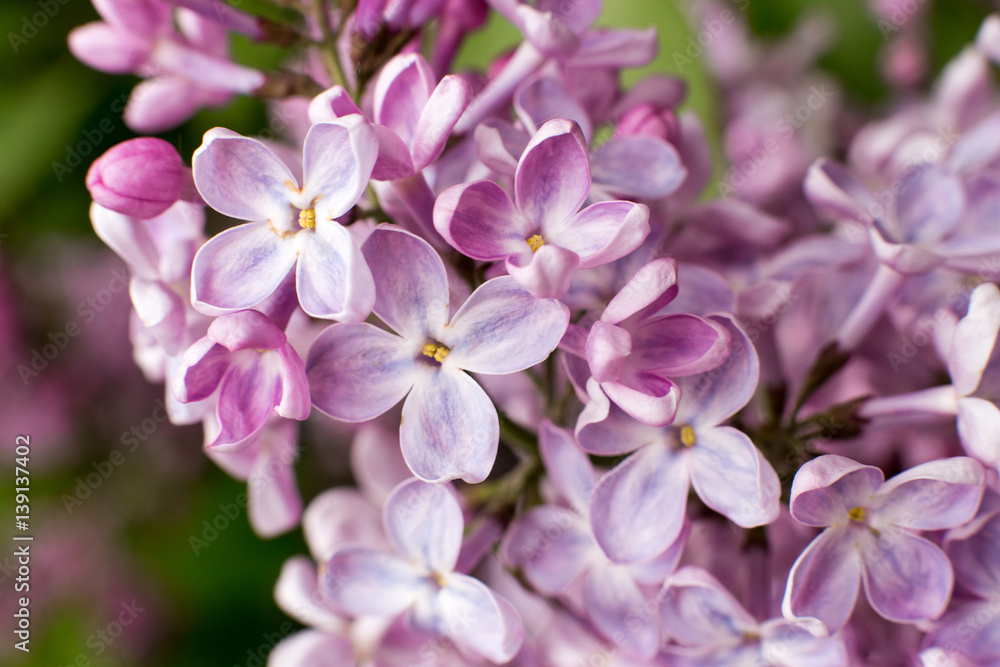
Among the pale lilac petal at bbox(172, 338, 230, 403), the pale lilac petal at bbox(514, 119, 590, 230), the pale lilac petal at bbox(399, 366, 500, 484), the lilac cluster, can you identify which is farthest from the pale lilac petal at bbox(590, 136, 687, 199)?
the pale lilac petal at bbox(172, 338, 230, 403)

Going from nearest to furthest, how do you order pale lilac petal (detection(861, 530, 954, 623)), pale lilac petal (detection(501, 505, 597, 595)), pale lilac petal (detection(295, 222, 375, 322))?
pale lilac petal (detection(295, 222, 375, 322)), pale lilac petal (detection(861, 530, 954, 623)), pale lilac petal (detection(501, 505, 597, 595))

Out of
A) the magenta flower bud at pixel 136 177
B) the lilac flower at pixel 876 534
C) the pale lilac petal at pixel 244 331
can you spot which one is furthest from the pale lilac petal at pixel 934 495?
the magenta flower bud at pixel 136 177

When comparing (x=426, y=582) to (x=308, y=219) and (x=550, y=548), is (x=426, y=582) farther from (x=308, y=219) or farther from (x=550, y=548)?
(x=308, y=219)

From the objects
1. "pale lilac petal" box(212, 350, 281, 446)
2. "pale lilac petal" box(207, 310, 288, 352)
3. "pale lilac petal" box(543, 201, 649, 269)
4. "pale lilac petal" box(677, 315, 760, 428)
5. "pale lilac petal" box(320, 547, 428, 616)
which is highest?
"pale lilac petal" box(207, 310, 288, 352)

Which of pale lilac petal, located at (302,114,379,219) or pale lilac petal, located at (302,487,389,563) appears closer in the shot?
pale lilac petal, located at (302,114,379,219)

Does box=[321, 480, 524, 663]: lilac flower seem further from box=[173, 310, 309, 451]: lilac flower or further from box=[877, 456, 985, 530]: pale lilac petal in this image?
box=[877, 456, 985, 530]: pale lilac petal

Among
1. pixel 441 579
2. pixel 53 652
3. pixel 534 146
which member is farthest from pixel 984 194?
pixel 53 652

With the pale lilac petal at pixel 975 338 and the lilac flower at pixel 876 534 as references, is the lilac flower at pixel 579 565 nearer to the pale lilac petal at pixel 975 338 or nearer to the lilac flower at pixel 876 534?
the lilac flower at pixel 876 534
